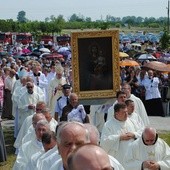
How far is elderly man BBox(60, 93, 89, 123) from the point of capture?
33.2 feet

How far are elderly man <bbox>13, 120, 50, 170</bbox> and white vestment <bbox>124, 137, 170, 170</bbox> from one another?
1516mm

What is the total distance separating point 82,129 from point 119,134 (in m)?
4.17

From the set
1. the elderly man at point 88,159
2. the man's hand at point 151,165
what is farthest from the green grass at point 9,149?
the elderly man at point 88,159

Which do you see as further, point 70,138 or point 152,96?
point 152,96

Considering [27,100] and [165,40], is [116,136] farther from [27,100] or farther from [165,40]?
[165,40]

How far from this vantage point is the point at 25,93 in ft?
38.9

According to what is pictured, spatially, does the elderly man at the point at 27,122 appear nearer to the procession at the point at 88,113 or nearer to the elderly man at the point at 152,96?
the procession at the point at 88,113

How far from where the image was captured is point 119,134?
8.13 m

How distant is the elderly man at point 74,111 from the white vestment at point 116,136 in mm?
1846

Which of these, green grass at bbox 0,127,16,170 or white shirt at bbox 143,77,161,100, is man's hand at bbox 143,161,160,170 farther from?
white shirt at bbox 143,77,161,100

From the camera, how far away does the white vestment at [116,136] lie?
7.95m

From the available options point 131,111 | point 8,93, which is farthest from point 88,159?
point 8,93

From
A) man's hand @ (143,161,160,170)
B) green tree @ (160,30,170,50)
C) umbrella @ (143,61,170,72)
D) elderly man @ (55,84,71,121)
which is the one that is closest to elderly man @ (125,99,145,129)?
man's hand @ (143,161,160,170)

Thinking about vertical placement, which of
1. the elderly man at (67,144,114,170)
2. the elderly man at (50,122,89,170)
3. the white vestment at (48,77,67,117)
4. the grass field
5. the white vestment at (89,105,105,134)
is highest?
the elderly man at (67,144,114,170)
